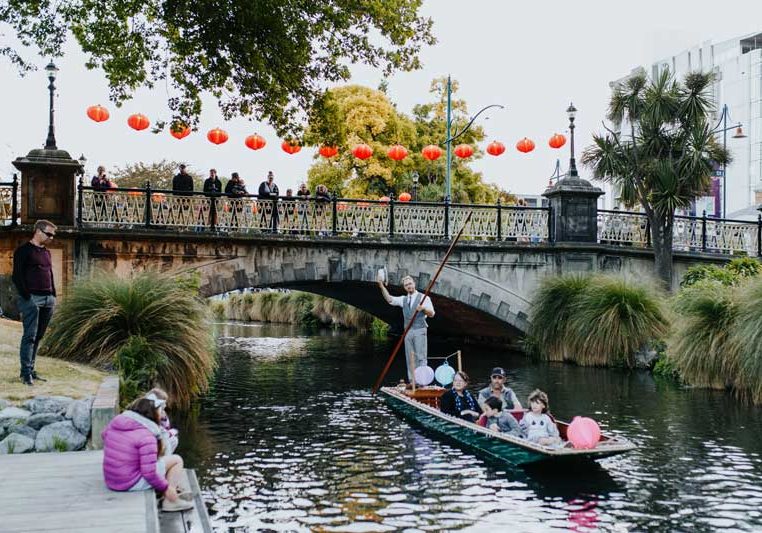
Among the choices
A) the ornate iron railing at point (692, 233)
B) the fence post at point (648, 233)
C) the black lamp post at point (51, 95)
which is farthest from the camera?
the fence post at point (648, 233)

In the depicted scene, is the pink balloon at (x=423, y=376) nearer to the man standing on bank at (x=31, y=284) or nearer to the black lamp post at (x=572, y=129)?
the man standing on bank at (x=31, y=284)

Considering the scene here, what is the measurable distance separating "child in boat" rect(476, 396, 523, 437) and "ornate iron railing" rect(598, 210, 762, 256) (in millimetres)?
12678

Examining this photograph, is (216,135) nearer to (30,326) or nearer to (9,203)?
(9,203)

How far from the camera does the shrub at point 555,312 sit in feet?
64.1

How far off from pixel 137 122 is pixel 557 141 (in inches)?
514

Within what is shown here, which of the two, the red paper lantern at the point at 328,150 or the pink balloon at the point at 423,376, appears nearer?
the pink balloon at the point at 423,376

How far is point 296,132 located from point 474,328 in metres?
11.8

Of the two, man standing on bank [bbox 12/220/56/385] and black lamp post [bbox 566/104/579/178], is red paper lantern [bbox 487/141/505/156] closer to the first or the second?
black lamp post [bbox 566/104/579/178]

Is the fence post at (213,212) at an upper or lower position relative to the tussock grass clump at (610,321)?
upper

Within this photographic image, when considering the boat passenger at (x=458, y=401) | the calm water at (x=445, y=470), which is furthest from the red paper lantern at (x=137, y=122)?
the boat passenger at (x=458, y=401)

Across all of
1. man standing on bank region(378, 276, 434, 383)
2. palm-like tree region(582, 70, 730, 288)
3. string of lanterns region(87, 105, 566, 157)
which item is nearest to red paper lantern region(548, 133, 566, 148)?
string of lanterns region(87, 105, 566, 157)

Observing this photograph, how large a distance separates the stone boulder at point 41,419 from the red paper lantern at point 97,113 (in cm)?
1384

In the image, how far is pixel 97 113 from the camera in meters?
21.0

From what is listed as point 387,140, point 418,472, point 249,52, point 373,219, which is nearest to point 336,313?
point 387,140
